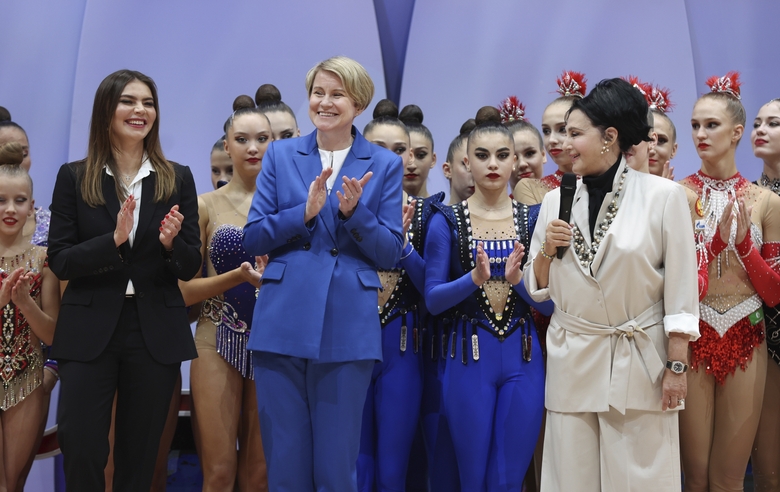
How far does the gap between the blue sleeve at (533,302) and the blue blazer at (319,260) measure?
79cm

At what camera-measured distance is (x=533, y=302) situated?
11.4 feet

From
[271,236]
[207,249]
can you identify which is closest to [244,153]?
[207,249]

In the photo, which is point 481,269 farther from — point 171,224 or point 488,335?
point 171,224

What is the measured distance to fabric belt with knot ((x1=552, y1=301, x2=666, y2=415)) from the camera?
2691 millimetres

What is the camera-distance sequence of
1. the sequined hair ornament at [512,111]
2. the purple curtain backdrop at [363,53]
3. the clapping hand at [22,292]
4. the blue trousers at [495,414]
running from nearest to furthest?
the clapping hand at [22,292] → the blue trousers at [495,414] → the sequined hair ornament at [512,111] → the purple curtain backdrop at [363,53]

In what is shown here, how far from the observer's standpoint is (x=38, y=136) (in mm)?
4996

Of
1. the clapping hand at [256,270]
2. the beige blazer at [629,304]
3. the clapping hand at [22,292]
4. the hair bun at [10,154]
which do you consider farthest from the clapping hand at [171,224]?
the beige blazer at [629,304]

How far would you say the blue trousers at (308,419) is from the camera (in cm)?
268

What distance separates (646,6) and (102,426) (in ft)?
13.9

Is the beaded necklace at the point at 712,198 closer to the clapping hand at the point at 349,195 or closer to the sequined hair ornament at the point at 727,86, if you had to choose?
the sequined hair ornament at the point at 727,86

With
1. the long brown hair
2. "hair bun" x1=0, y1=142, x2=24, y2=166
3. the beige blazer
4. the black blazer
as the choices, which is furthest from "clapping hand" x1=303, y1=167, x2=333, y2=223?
"hair bun" x1=0, y1=142, x2=24, y2=166

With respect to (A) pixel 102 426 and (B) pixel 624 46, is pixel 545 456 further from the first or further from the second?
(B) pixel 624 46

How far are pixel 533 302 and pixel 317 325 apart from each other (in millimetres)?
1170

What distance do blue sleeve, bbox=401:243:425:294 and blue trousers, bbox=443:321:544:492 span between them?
14.9 inches
